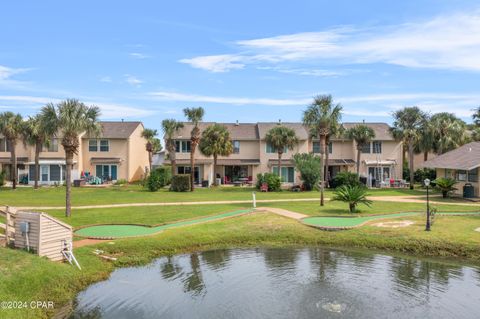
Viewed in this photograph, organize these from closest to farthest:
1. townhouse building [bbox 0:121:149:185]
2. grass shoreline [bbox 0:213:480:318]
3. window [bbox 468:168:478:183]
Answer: grass shoreline [bbox 0:213:480:318]
window [bbox 468:168:478:183]
townhouse building [bbox 0:121:149:185]

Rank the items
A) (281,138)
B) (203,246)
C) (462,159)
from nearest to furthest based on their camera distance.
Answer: (203,246)
(462,159)
(281,138)

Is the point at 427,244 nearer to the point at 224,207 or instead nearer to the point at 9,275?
the point at 224,207

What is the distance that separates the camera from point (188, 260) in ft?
57.9

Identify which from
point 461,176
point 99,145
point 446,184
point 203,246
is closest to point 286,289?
point 203,246

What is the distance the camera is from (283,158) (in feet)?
177

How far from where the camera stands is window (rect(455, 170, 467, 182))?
123 ft

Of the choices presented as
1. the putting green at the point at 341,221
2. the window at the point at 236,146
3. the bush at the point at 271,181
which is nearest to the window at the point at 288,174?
the window at the point at 236,146

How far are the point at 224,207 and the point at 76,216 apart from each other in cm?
906

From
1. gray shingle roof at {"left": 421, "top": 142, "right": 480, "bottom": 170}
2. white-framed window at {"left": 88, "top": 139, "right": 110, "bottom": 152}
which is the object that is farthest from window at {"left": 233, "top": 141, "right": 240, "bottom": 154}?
gray shingle roof at {"left": 421, "top": 142, "right": 480, "bottom": 170}

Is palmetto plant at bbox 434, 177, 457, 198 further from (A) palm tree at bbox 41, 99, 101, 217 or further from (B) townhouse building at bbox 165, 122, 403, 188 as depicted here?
(A) palm tree at bbox 41, 99, 101, 217

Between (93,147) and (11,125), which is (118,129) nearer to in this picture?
(93,147)

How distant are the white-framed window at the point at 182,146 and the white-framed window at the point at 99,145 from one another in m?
8.32

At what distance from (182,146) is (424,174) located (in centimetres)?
2842

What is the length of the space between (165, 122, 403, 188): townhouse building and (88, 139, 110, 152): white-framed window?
25.0 ft
